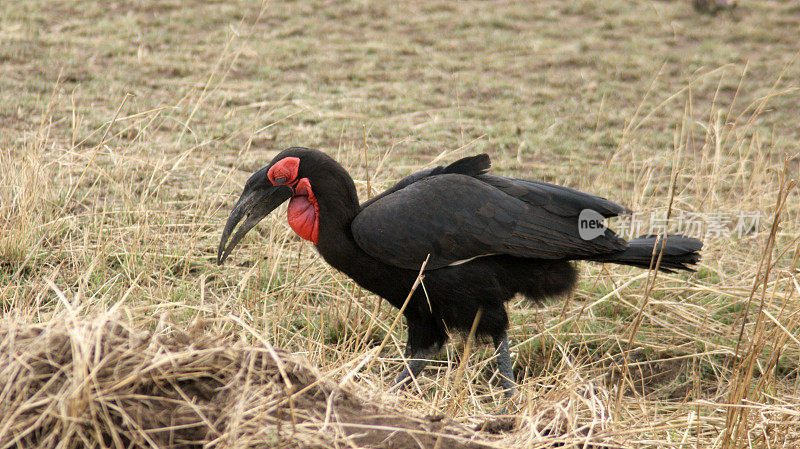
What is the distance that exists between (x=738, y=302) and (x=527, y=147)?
72.2 inches

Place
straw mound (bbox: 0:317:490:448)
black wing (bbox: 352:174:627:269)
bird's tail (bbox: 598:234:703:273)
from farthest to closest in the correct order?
bird's tail (bbox: 598:234:703:273), black wing (bbox: 352:174:627:269), straw mound (bbox: 0:317:490:448)

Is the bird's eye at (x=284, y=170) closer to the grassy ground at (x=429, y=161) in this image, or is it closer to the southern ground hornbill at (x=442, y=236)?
the southern ground hornbill at (x=442, y=236)

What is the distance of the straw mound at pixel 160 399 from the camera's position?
161 centimetres

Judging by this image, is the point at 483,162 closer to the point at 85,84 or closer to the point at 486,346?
the point at 486,346

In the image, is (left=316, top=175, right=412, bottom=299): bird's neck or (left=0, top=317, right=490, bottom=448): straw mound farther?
(left=316, top=175, right=412, bottom=299): bird's neck

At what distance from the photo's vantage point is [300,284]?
3.51m

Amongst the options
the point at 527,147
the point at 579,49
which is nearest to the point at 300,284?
the point at 527,147

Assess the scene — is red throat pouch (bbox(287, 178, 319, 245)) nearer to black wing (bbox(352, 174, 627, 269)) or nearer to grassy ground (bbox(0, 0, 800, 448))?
black wing (bbox(352, 174, 627, 269))

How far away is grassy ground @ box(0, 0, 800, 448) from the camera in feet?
8.46

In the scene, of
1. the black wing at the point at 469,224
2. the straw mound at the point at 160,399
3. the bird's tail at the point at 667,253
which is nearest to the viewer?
the straw mound at the point at 160,399

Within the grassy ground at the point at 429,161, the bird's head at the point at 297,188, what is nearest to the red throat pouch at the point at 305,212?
the bird's head at the point at 297,188

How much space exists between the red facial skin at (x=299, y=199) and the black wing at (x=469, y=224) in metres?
0.16

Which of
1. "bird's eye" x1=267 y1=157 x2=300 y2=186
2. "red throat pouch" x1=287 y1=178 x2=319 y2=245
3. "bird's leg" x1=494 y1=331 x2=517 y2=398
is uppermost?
"bird's eye" x1=267 y1=157 x2=300 y2=186

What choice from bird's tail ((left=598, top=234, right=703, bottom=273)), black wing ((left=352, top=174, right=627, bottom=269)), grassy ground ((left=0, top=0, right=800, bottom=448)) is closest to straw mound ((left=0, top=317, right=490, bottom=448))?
grassy ground ((left=0, top=0, right=800, bottom=448))
